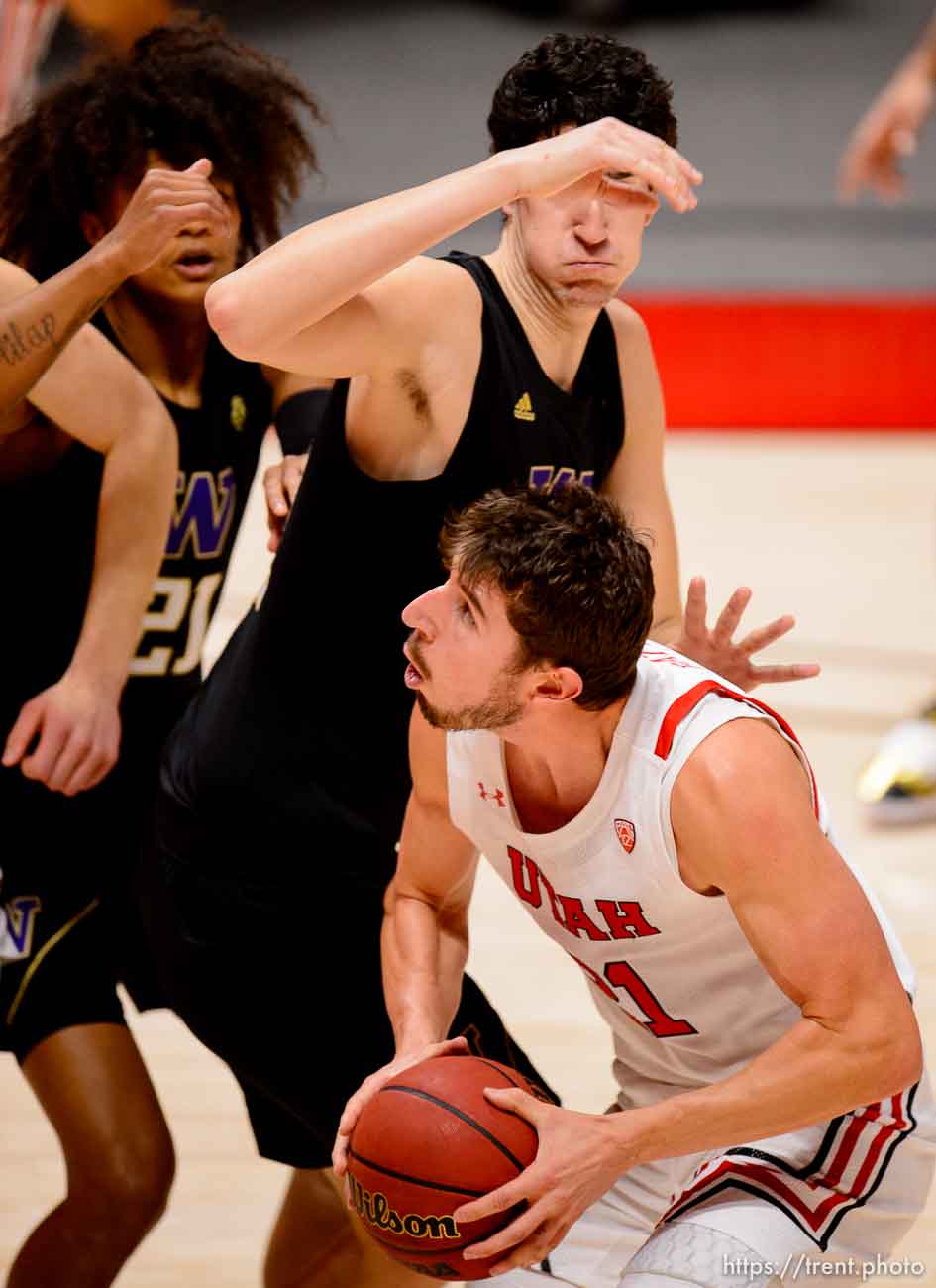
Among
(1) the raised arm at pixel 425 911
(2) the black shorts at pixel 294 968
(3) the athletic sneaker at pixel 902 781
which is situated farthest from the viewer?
(3) the athletic sneaker at pixel 902 781

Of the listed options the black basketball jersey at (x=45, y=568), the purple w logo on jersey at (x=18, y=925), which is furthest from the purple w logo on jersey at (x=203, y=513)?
the purple w logo on jersey at (x=18, y=925)

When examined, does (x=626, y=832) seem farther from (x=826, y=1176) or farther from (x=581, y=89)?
(x=581, y=89)

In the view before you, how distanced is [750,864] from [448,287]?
932 millimetres

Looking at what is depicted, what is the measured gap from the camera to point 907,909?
496cm

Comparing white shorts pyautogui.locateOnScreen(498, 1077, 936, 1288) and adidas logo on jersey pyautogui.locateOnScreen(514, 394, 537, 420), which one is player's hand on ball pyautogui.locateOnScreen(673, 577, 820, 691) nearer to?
adidas logo on jersey pyautogui.locateOnScreen(514, 394, 537, 420)

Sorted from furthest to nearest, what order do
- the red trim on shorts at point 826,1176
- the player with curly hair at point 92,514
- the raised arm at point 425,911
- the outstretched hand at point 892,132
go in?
the outstretched hand at point 892,132 < the player with curly hair at point 92,514 < the raised arm at point 425,911 < the red trim on shorts at point 826,1176

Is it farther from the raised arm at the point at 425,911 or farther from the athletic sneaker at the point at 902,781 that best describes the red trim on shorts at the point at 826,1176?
the athletic sneaker at the point at 902,781

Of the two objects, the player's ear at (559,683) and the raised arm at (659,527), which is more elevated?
the raised arm at (659,527)

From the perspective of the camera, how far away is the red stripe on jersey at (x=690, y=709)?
236 cm

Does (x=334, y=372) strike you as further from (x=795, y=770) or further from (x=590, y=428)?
(x=795, y=770)

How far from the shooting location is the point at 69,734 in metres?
2.94

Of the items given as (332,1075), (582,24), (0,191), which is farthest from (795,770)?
(582,24)

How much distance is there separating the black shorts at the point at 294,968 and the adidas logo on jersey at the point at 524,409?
67 centimetres

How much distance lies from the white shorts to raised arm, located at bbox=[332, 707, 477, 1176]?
421 millimetres
